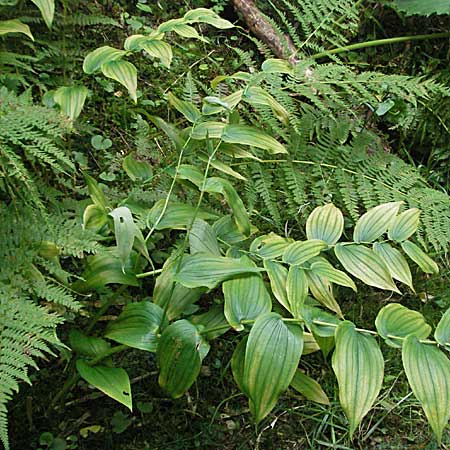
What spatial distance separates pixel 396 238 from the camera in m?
1.52

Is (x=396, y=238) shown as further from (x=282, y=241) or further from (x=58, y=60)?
(x=58, y=60)

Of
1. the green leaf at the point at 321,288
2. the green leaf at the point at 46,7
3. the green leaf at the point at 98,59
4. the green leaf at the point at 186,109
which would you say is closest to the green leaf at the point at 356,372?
the green leaf at the point at 321,288

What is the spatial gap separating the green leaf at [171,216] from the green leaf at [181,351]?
0.25 metres

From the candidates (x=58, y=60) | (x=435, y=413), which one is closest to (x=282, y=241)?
(x=435, y=413)

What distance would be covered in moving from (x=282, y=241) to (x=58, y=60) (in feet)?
2.91

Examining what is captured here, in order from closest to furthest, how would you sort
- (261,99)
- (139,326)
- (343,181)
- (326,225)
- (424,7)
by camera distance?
(139,326)
(326,225)
(261,99)
(343,181)
(424,7)

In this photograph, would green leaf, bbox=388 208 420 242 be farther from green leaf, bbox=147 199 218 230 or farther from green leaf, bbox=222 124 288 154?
green leaf, bbox=147 199 218 230

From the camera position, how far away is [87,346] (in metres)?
1.48

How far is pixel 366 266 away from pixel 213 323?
0.38 meters

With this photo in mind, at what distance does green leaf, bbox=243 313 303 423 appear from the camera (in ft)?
4.05

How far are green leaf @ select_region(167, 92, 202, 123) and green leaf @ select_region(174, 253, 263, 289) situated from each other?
47 cm

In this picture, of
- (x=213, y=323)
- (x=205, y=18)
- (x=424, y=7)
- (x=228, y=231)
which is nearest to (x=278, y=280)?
(x=213, y=323)

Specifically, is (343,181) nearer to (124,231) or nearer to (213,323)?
(213,323)

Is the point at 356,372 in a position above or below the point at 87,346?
above
